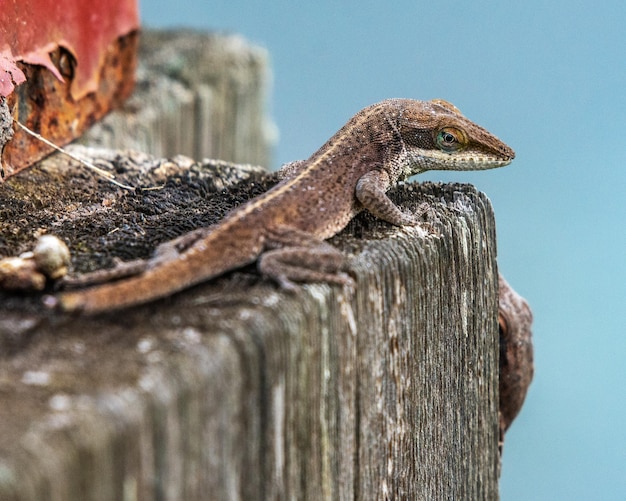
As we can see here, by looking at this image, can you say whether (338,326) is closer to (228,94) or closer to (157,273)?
(157,273)

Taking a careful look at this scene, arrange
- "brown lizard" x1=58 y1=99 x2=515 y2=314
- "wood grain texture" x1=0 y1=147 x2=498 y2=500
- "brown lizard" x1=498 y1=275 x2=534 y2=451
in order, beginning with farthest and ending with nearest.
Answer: "brown lizard" x1=498 y1=275 x2=534 y2=451, "brown lizard" x1=58 y1=99 x2=515 y2=314, "wood grain texture" x1=0 y1=147 x2=498 y2=500

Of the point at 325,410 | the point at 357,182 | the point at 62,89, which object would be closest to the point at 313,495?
the point at 325,410

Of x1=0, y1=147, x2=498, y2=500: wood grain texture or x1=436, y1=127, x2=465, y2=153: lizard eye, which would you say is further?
x1=436, y1=127, x2=465, y2=153: lizard eye

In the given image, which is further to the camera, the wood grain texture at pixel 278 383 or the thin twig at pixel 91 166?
the thin twig at pixel 91 166

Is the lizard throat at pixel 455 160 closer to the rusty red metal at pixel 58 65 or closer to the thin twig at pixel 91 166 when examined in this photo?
the thin twig at pixel 91 166

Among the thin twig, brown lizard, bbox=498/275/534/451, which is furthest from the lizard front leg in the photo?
the thin twig

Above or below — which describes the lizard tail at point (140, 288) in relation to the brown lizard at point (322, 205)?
below

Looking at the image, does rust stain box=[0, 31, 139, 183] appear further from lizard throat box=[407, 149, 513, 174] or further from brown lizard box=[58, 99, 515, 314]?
lizard throat box=[407, 149, 513, 174]

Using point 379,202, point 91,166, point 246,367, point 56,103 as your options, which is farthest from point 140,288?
point 56,103

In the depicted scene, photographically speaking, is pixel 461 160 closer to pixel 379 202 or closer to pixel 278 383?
pixel 379 202

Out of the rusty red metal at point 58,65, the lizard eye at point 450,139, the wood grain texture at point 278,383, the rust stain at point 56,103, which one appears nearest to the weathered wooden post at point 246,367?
the wood grain texture at point 278,383
